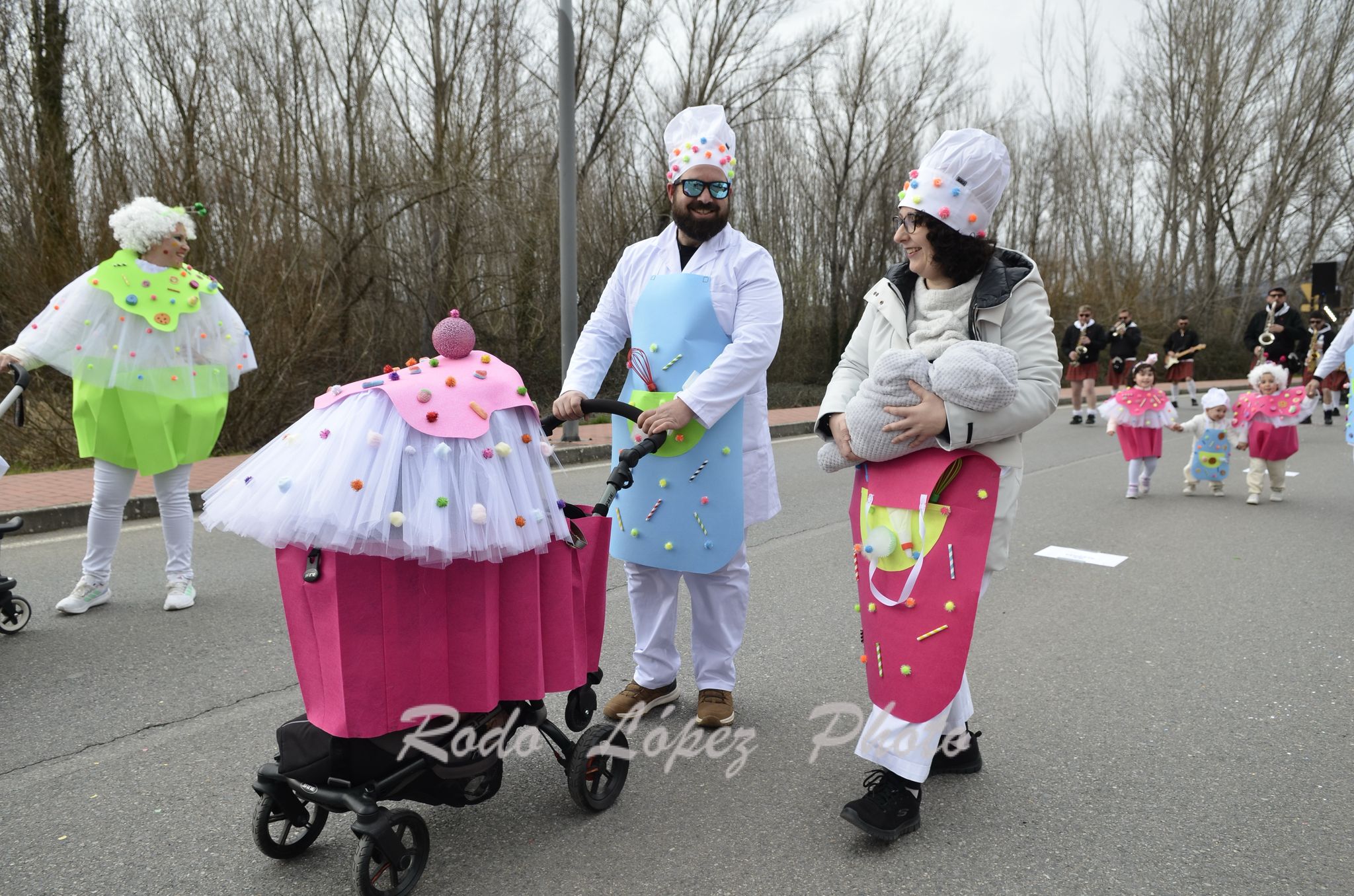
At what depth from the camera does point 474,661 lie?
2518 mm

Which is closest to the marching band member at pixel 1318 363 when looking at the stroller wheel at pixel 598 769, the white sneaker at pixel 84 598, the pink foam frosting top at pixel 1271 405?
the pink foam frosting top at pixel 1271 405

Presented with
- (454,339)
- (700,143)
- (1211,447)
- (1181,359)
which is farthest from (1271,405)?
(1181,359)

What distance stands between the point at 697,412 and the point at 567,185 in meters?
9.17

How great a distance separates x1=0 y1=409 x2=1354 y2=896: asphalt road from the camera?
2.62 metres

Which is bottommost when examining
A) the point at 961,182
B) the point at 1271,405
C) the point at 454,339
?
the point at 1271,405

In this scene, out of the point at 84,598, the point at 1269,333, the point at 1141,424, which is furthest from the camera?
the point at 1269,333

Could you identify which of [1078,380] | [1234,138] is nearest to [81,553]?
[1078,380]

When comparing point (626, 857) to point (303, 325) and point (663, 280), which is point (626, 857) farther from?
point (303, 325)

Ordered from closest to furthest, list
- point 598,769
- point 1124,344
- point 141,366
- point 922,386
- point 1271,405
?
point 922,386 < point 598,769 < point 141,366 < point 1271,405 < point 1124,344

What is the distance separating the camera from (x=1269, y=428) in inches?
334

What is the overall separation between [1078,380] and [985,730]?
48.6ft

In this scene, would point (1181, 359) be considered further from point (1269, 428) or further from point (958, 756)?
point (958, 756)

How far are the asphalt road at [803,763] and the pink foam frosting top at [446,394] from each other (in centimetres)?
119

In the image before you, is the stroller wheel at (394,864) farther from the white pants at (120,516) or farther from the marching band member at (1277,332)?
the marching band member at (1277,332)
